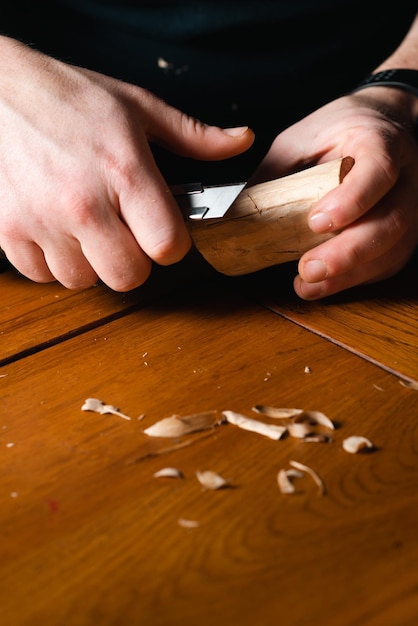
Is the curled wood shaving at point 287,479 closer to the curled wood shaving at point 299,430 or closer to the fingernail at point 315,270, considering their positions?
the curled wood shaving at point 299,430

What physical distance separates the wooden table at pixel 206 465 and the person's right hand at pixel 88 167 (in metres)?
0.08

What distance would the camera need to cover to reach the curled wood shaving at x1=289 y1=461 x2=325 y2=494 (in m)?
0.44

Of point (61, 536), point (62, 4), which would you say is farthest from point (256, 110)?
point (61, 536)

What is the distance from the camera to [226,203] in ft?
2.13

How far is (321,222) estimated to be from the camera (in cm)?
64

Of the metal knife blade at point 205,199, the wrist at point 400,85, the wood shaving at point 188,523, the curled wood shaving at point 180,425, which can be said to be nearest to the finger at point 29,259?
the metal knife blade at point 205,199

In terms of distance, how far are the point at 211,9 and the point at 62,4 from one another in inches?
10.0

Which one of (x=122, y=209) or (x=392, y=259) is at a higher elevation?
(x=122, y=209)

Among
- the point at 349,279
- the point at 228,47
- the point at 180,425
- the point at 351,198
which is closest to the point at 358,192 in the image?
the point at 351,198

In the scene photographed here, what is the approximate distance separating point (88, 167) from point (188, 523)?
1.23ft

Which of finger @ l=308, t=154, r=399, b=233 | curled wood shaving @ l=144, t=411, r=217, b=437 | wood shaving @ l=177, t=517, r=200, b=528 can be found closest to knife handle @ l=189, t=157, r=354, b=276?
finger @ l=308, t=154, r=399, b=233

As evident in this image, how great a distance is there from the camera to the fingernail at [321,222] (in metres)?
0.64

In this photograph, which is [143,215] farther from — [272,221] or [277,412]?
[277,412]

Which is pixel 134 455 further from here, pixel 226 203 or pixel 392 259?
pixel 392 259
